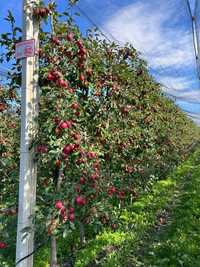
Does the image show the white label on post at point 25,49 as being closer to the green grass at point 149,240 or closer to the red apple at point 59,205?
the red apple at point 59,205

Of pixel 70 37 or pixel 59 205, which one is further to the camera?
pixel 70 37

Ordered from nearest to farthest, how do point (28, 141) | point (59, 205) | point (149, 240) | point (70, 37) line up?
point (59, 205) → point (28, 141) → point (70, 37) → point (149, 240)

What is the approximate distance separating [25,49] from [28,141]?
0.81 m

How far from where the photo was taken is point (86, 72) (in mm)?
4445

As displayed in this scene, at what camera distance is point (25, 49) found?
3.91 m

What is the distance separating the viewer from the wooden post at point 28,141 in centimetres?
387

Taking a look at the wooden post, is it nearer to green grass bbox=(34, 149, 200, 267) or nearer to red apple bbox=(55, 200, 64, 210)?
red apple bbox=(55, 200, 64, 210)

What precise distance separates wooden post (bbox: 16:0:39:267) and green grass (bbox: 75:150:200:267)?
4.96 feet

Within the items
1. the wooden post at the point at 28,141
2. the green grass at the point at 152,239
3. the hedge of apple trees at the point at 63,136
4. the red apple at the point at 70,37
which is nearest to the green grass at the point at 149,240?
the green grass at the point at 152,239

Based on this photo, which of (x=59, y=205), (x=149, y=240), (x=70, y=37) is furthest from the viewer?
(x=149, y=240)

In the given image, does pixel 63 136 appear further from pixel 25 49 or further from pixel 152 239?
pixel 152 239

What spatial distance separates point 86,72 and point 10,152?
234 cm

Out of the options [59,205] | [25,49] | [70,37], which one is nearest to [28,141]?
[59,205]

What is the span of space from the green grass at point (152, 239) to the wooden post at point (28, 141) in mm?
1512
